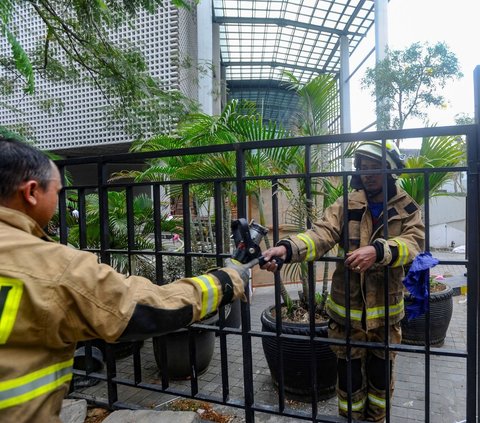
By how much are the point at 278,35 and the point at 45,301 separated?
67.7ft

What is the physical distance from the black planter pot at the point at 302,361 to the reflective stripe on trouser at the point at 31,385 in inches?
76.8

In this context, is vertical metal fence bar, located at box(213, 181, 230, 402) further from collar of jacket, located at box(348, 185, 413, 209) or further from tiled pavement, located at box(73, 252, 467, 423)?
collar of jacket, located at box(348, 185, 413, 209)

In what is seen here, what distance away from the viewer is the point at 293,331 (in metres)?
2.88

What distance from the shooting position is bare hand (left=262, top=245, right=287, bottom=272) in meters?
1.90

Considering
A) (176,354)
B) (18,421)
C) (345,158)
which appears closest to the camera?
(18,421)

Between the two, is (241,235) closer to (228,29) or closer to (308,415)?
(308,415)

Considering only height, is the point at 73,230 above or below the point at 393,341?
above

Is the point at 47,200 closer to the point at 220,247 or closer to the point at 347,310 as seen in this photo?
the point at 220,247

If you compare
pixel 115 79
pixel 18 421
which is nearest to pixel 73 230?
pixel 115 79

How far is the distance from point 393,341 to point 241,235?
1271 mm

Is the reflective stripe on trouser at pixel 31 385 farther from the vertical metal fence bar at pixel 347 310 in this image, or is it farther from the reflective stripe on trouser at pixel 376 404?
the reflective stripe on trouser at pixel 376 404

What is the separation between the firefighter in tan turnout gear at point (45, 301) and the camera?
1.03m

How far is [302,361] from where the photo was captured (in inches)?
116

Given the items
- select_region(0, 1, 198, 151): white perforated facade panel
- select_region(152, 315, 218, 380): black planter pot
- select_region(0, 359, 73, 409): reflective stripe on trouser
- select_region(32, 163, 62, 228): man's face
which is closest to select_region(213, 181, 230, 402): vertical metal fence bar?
select_region(152, 315, 218, 380): black planter pot
